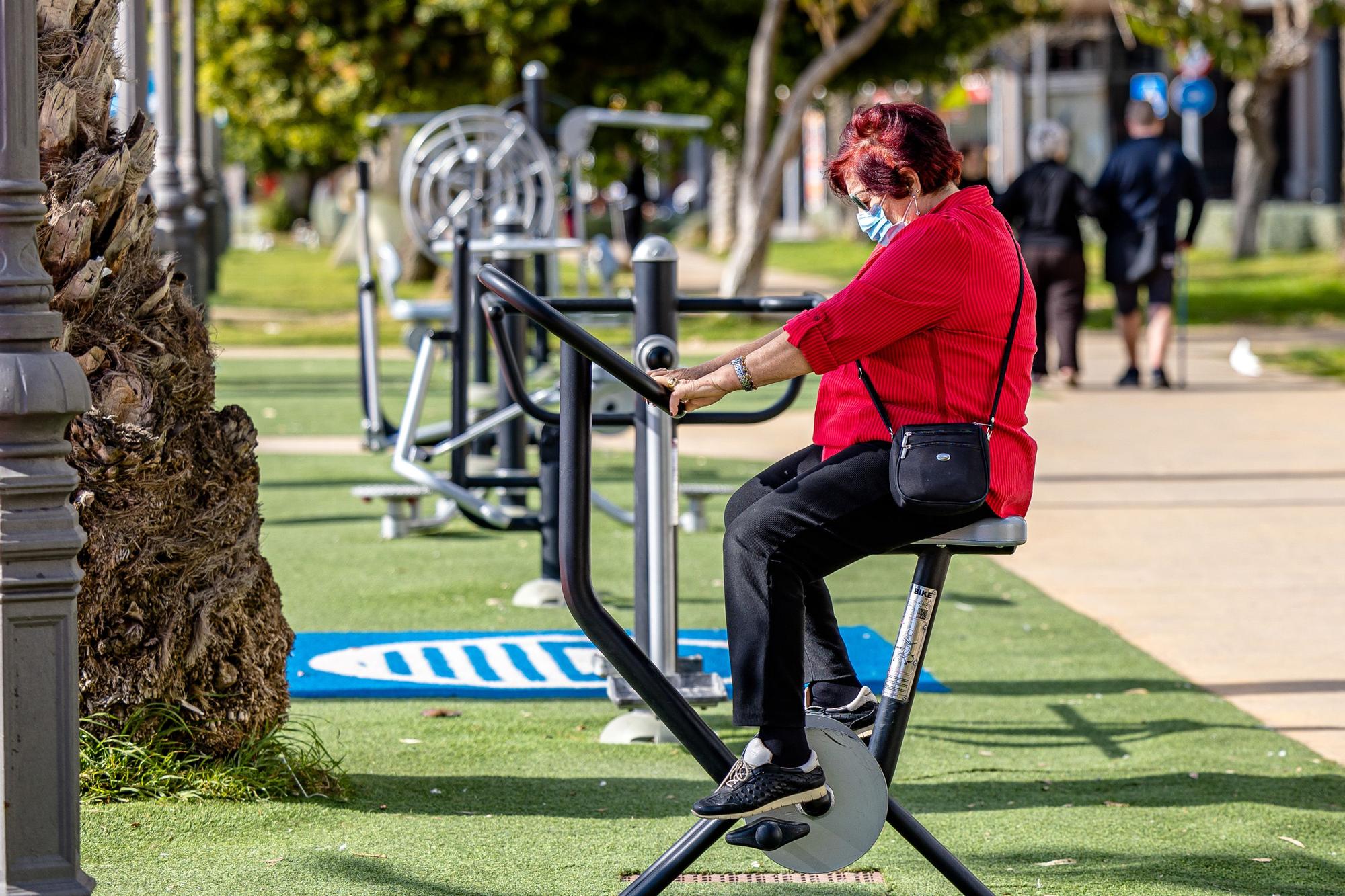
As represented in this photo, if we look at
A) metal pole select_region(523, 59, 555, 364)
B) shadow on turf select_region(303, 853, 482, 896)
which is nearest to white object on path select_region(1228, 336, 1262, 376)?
metal pole select_region(523, 59, 555, 364)

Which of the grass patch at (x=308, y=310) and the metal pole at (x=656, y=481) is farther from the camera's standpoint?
the grass patch at (x=308, y=310)

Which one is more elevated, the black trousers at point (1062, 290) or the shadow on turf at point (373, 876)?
the black trousers at point (1062, 290)

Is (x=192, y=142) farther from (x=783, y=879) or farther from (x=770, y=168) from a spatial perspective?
(x=783, y=879)

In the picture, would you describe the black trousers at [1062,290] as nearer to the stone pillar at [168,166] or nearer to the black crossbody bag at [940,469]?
the stone pillar at [168,166]

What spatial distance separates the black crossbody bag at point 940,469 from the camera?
3.27 m

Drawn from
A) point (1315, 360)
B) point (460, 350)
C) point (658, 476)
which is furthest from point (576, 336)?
point (1315, 360)

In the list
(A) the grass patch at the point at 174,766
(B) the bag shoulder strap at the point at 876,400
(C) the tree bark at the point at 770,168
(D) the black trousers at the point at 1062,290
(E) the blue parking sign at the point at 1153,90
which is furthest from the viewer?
(E) the blue parking sign at the point at 1153,90

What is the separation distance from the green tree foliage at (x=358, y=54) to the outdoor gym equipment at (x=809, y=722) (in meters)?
15.5

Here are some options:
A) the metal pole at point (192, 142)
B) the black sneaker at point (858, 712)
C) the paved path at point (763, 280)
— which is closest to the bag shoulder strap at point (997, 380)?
the black sneaker at point (858, 712)

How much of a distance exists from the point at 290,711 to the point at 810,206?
51.4 meters

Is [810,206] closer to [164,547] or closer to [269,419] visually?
[269,419]

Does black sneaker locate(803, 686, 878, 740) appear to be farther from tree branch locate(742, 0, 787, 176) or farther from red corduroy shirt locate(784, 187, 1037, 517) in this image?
tree branch locate(742, 0, 787, 176)

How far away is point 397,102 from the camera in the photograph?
19359 millimetres

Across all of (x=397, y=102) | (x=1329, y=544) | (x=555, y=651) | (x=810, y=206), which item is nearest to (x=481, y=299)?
(x=555, y=651)
